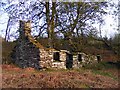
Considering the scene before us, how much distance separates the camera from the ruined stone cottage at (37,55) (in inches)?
671

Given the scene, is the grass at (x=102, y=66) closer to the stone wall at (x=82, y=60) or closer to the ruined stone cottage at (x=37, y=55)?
the stone wall at (x=82, y=60)

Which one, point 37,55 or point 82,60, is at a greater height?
point 37,55

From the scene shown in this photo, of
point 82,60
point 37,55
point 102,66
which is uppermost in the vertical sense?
point 37,55

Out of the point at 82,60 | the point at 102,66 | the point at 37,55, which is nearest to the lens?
the point at 37,55

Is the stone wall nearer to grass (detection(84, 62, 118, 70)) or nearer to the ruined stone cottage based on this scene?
the ruined stone cottage

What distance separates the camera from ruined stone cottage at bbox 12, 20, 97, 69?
17.0 m

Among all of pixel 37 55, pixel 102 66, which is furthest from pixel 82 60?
pixel 37 55

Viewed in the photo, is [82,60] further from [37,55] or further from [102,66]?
[37,55]

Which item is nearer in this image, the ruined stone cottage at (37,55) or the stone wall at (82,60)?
the ruined stone cottage at (37,55)

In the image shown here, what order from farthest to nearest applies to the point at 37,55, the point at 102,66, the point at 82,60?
the point at 102,66 → the point at 82,60 → the point at 37,55

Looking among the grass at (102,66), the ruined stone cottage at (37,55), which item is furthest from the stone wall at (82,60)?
the grass at (102,66)

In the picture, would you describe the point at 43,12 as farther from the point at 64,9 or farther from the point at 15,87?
the point at 15,87

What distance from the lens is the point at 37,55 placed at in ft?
56.0

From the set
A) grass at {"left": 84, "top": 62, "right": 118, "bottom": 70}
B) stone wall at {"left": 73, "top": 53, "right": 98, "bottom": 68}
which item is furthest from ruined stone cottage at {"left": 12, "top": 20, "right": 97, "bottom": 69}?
grass at {"left": 84, "top": 62, "right": 118, "bottom": 70}
